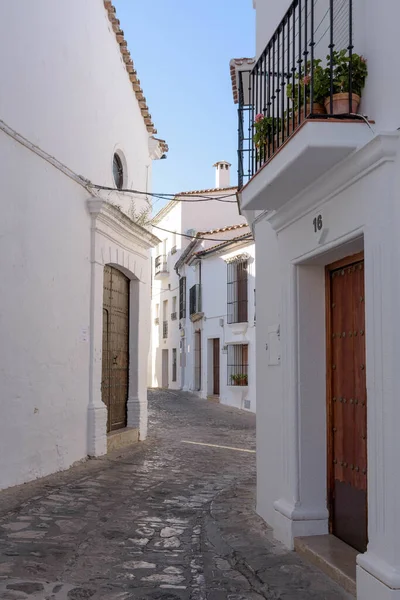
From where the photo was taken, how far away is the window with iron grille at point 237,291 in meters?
21.1

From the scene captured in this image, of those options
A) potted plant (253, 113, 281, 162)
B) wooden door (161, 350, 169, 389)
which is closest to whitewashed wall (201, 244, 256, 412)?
wooden door (161, 350, 169, 389)

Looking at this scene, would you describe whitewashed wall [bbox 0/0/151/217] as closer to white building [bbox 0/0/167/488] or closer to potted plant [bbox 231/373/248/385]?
white building [bbox 0/0/167/488]

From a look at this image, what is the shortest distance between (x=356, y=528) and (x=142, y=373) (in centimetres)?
799

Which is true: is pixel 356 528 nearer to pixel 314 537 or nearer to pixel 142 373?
pixel 314 537

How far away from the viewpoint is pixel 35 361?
804cm

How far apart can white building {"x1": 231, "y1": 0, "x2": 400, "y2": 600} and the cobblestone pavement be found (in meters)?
0.45

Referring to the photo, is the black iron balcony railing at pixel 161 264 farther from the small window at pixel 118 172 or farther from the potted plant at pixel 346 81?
the potted plant at pixel 346 81

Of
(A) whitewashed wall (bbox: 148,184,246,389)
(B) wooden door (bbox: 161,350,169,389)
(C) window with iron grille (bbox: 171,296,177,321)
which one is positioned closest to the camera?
(A) whitewashed wall (bbox: 148,184,246,389)

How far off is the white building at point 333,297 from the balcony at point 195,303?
63.5 feet

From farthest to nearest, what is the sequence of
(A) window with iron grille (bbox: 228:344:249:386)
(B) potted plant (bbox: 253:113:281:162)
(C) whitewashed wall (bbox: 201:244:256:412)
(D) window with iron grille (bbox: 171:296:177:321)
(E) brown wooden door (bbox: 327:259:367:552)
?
(D) window with iron grille (bbox: 171:296:177:321) < (A) window with iron grille (bbox: 228:344:249:386) < (C) whitewashed wall (bbox: 201:244:256:412) < (B) potted plant (bbox: 253:113:281:162) < (E) brown wooden door (bbox: 327:259:367:552)

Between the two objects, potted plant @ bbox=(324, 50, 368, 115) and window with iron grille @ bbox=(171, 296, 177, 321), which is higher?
window with iron grille @ bbox=(171, 296, 177, 321)

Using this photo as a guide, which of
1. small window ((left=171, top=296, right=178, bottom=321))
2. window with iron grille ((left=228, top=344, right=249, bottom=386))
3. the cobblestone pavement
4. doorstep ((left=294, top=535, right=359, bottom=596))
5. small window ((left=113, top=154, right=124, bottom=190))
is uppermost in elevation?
small window ((left=113, top=154, right=124, bottom=190))

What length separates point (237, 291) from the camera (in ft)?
71.0

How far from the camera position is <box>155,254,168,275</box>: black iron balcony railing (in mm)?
34953
